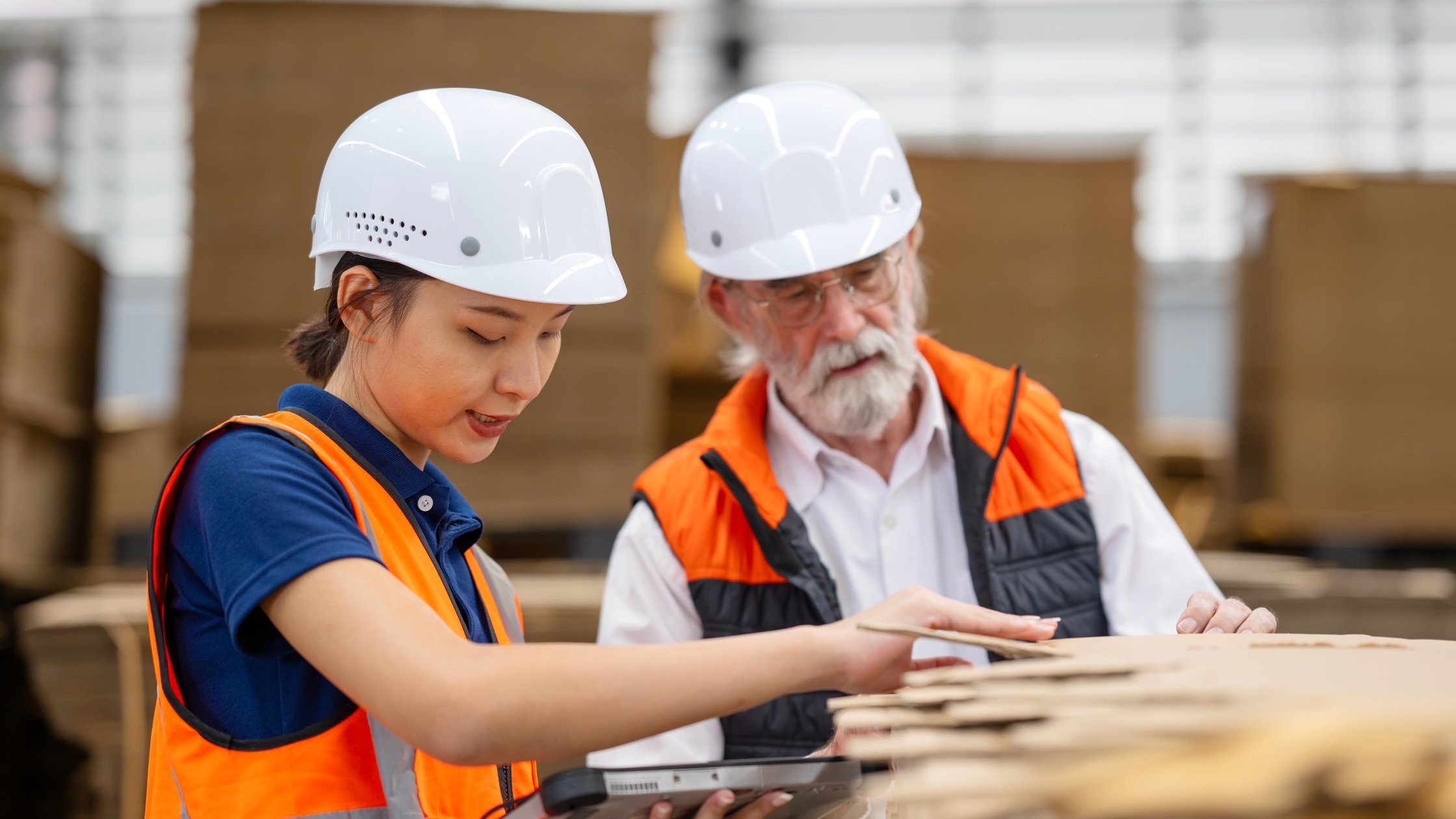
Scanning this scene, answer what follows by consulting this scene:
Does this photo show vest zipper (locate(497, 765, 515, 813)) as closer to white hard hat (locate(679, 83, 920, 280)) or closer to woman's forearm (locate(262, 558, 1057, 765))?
woman's forearm (locate(262, 558, 1057, 765))

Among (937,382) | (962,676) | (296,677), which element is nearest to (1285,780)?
(962,676)

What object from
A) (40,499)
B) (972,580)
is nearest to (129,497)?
(40,499)

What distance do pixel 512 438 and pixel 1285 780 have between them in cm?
273

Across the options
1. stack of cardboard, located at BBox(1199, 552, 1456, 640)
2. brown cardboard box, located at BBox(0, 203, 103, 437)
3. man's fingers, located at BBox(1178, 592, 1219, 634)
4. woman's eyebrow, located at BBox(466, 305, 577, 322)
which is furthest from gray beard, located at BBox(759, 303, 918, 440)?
brown cardboard box, located at BBox(0, 203, 103, 437)

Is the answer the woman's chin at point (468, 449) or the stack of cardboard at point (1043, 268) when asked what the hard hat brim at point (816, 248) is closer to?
the woman's chin at point (468, 449)

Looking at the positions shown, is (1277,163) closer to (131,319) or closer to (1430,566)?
(1430,566)

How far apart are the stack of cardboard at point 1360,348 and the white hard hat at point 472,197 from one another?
9.88 ft

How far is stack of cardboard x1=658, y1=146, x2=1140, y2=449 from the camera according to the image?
3600 mm

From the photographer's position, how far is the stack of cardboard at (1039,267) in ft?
11.8

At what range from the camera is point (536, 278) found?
1.28 m

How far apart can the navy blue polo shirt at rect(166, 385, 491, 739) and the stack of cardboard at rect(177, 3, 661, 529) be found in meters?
2.00

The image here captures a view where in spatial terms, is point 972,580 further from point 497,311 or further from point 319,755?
point 319,755

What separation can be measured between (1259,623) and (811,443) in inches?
32.8

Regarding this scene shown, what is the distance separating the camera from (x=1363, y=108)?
9484mm
